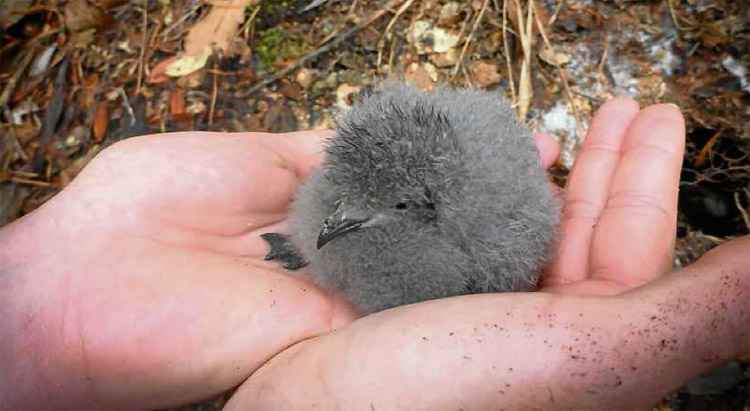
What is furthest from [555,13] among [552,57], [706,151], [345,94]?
[345,94]

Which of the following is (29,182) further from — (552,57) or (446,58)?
(552,57)

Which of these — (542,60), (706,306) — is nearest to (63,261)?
(706,306)

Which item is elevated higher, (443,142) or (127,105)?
(443,142)

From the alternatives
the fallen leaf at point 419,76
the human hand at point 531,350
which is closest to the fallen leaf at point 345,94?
the fallen leaf at point 419,76

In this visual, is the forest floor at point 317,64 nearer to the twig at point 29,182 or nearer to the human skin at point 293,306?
the twig at point 29,182

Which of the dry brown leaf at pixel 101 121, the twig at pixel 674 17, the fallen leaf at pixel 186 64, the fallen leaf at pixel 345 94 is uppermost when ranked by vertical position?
the twig at pixel 674 17

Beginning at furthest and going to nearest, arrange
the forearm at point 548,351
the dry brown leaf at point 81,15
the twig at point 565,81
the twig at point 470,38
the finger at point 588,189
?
the dry brown leaf at point 81,15 < the twig at point 470,38 < the twig at point 565,81 < the finger at point 588,189 < the forearm at point 548,351

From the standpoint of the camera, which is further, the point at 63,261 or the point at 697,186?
the point at 697,186

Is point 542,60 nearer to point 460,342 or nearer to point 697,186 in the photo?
point 697,186
